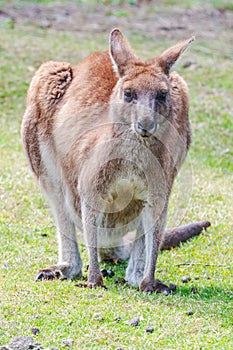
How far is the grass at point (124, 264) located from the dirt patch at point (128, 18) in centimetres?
191

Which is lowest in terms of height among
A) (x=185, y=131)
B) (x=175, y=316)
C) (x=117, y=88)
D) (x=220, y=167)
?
(x=220, y=167)

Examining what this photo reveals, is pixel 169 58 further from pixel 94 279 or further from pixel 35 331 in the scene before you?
pixel 35 331

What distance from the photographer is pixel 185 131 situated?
5.64m

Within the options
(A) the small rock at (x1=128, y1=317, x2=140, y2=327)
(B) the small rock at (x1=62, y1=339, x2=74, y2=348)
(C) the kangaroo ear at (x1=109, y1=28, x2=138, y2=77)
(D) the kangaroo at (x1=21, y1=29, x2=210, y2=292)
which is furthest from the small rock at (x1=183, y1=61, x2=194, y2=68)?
(B) the small rock at (x1=62, y1=339, x2=74, y2=348)

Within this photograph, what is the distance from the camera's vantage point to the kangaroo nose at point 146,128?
4707 millimetres

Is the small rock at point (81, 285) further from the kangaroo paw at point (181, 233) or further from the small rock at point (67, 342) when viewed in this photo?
the kangaroo paw at point (181, 233)

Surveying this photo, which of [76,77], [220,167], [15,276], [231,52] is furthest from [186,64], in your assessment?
[15,276]

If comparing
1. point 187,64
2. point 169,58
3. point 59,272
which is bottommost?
point 187,64

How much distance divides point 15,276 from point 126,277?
30.2 inches

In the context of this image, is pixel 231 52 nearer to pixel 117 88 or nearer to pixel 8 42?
pixel 8 42

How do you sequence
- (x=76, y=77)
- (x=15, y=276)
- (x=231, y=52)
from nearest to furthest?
(x=15, y=276)
(x=76, y=77)
(x=231, y=52)

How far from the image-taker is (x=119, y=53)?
17.0 ft

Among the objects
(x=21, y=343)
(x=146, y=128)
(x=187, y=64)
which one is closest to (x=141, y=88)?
(x=146, y=128)

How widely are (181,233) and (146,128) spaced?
192 centimetres
